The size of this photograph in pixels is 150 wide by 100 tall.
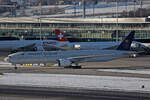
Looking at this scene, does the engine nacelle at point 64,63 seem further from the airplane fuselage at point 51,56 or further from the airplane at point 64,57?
the airplane fuselage at point 51,56

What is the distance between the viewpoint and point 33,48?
84938 millimetres

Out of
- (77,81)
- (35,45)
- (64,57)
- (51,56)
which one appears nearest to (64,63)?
(64,57)

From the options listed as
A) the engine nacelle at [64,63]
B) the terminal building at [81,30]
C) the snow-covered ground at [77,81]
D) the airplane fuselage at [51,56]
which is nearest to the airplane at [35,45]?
the terminal building at [81,30]

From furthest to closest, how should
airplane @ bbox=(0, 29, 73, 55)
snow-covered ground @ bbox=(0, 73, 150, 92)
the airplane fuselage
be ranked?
airplane @ bbox=(0, 29, 73, 55)
the airplane fuselage
snow-covered ground @ bbox=(0, 73, 150, 92)

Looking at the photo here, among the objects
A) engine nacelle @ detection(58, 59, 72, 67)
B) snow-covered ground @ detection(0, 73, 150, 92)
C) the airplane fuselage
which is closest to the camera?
snow-covered ground @ detection(0, 73, 150, 92)

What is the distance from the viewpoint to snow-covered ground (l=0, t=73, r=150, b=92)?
36781mm

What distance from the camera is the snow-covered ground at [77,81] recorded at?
36.8 meters

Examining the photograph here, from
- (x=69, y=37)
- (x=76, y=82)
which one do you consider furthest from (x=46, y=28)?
(x=76, y=82)

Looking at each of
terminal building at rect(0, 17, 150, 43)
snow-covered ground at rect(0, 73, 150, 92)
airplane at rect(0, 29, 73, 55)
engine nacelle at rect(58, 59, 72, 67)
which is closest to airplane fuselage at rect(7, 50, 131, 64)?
engine nacelle at rect(58, 59, 72, 67)

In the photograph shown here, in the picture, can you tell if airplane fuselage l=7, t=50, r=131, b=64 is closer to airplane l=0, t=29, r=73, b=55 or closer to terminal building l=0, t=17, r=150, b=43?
airplane l=0, t=29, r=73, b=55

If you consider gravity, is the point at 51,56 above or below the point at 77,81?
above

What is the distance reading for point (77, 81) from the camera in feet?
132

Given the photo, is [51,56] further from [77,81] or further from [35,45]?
[35,45]

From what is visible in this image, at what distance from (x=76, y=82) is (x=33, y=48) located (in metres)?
46.6
